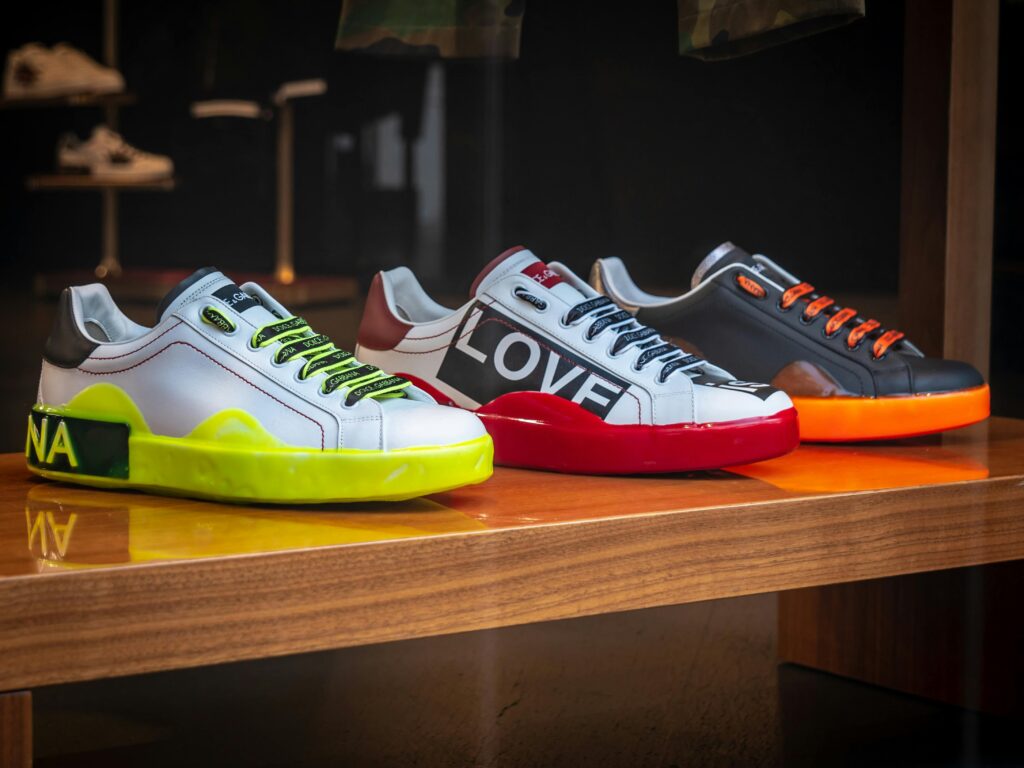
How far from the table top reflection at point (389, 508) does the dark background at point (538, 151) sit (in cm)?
19

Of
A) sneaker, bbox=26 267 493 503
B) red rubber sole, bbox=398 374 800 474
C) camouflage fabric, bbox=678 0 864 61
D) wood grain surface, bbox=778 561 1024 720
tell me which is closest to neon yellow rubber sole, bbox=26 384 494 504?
sneaker, bbox=26 267 493 503

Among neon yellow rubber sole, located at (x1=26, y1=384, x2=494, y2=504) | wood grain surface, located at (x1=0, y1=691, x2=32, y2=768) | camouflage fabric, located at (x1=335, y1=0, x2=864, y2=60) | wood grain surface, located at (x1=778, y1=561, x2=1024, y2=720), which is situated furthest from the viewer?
wood grain surface, located at (x1=778, y1=561, x2=1024, y2=720)

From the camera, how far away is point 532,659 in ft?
3.84

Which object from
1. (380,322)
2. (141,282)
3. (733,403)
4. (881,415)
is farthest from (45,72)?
(881,415)

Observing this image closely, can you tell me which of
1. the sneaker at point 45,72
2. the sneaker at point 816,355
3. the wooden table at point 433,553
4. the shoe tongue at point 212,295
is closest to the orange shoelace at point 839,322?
the sneaker at point 816,355

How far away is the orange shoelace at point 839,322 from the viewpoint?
0.89m

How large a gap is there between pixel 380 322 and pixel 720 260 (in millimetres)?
269

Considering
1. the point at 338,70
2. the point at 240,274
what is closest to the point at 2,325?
the point at 240,274

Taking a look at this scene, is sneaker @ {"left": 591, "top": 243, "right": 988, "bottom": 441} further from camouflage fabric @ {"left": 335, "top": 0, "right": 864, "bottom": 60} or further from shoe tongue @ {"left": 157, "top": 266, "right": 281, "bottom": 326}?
shoe tongue @ {"left": 157, "top": 266, "right": 281, "bottom": 326}

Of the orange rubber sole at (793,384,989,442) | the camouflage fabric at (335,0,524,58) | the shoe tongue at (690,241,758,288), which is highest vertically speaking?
the camouflage fabric at (335,0,524,58)

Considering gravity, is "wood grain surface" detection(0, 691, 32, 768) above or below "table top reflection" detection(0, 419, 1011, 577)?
below

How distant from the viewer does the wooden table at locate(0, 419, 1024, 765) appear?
50 cm

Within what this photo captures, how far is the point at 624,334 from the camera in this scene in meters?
0.76

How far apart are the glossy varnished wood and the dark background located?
20 centimetres
